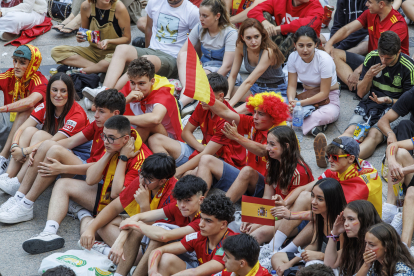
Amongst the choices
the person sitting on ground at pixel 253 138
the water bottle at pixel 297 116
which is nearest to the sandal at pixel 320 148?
the water bottle at pixel 297 116

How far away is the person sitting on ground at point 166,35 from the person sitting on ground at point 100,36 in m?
0.42

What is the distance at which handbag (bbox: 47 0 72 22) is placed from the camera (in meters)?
9.19

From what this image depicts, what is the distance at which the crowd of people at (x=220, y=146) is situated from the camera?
421 centimetres

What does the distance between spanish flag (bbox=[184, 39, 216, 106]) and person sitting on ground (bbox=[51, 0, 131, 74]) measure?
288 cm

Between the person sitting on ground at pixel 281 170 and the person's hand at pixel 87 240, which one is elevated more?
the person sitting on ground at pixel 281 170

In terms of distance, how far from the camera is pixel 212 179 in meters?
5.30

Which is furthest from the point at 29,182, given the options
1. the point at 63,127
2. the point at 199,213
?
the point at 199,213

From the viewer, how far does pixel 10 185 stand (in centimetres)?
568

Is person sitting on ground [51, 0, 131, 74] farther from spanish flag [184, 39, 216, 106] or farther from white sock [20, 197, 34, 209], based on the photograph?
spanish flag [184, 39, 216, 106]

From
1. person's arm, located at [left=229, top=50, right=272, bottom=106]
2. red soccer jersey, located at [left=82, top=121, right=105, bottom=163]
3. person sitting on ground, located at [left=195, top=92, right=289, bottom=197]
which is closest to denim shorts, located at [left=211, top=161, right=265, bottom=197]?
person sitting on ground, located at [left=195, top=92, right=289, bottom=197]

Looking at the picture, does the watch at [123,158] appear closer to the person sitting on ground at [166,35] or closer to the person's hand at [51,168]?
the person's hand at [51,168]

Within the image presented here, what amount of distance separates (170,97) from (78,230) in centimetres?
169

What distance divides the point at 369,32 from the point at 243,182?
10.3 ft

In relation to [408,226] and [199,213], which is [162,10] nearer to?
[199,213]
